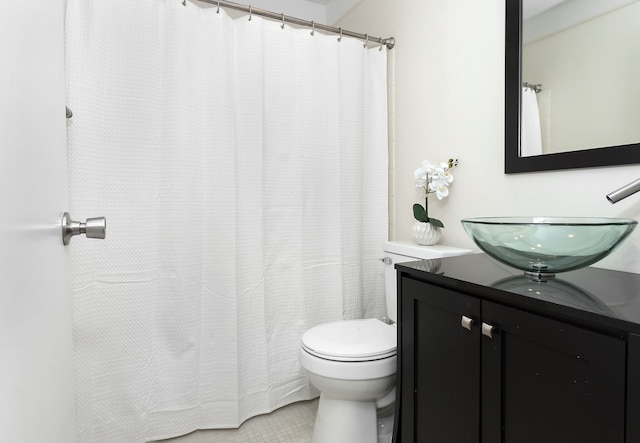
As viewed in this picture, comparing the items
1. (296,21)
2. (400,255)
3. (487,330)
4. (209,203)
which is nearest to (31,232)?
(487,330)

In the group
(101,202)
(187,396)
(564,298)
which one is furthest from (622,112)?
(187,396)

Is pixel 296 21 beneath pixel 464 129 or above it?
above

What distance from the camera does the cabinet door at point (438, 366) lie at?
39.8 inches

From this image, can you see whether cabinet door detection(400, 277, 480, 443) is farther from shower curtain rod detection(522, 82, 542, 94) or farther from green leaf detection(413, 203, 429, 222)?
shower curtain rod detection(522, 82, 542, 94)

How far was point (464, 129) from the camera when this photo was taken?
1602 millimetres

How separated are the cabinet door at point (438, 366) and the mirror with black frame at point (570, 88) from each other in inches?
24.1

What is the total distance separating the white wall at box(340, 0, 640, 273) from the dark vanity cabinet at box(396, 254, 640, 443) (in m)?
0.26

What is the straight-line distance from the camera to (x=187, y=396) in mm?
1632

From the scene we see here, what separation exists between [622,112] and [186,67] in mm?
1556

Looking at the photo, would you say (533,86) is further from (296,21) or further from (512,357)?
(296,21)

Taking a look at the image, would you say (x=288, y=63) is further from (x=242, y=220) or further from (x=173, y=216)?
(x=173, y=216)

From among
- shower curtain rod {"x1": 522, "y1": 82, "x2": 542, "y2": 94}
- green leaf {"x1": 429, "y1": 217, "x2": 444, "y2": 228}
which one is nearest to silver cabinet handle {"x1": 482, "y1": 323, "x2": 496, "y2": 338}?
green leaf {"x1": 429, "y1": 217, "x2": 444, "y2": 228}

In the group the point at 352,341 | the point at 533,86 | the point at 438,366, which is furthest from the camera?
the point at 352,341

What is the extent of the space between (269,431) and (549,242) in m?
1.42
